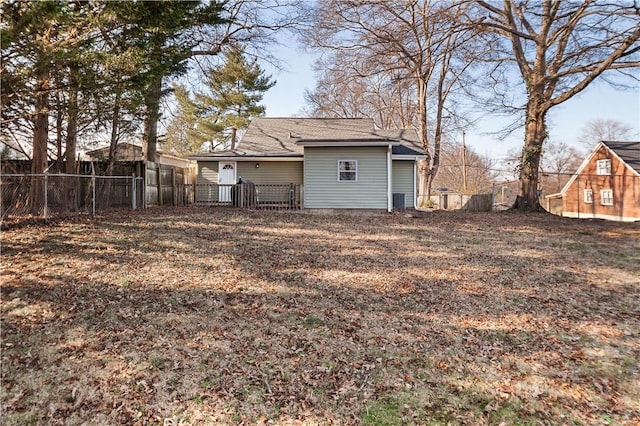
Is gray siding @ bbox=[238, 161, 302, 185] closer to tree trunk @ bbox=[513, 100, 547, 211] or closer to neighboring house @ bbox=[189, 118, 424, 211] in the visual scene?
neighboring house @ bbox=[189, 118, 424, 211]

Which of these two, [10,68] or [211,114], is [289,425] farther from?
[211,114]

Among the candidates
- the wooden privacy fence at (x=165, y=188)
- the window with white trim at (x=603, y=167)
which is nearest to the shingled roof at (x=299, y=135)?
the wooden privacy fence at (x=165, y=188)

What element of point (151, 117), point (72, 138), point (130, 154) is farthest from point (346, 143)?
point (130, 154)

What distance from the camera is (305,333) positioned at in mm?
4551

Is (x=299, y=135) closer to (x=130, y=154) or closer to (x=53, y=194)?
(x=53, y=194)

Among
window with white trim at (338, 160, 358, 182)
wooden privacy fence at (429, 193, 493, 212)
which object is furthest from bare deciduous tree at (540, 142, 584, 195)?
window with white trim at (338, 160, 358, 182)

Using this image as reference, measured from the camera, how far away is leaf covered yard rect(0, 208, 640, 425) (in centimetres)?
336

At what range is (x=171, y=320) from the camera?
464 centimetres

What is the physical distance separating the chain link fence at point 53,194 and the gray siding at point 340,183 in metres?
6.90

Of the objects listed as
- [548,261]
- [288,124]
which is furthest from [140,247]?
[288,124]

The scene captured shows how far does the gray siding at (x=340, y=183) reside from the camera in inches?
566

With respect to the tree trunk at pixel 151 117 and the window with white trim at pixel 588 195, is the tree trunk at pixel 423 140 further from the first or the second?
the tree trunk at pixel 151 117

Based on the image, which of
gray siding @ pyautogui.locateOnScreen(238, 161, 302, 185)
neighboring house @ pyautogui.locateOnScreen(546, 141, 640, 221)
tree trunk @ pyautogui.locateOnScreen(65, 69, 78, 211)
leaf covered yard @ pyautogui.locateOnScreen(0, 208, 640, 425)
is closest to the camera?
leaf covered yard @ pyautogui.locateOnScreen(0, 208, 640, 425)

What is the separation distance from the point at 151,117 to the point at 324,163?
6602 mm
